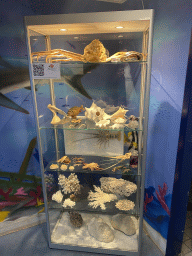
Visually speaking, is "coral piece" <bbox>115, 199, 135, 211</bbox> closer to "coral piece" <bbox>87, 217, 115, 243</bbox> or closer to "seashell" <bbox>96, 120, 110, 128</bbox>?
"coral piece" <bbox>87, 217, 115, 243</bbox>

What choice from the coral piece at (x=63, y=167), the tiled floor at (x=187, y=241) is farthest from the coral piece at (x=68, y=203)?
the tiled floor at (x=187, y=241)

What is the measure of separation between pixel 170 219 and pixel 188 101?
1.27 m

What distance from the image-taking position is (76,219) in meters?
2.54

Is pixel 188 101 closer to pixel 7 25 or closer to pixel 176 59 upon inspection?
pixel 176 59

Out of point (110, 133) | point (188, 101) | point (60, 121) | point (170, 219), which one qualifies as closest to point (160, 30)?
point (188, 101)

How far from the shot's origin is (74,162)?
2.31 m

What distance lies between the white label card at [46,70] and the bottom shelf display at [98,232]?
1786 mm

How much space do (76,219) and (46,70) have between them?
1.88m

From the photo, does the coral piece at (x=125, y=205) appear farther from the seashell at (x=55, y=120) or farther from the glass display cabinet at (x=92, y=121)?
the seashell at (x=55, y=120)

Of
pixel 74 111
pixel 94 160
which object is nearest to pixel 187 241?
pixel 94 160

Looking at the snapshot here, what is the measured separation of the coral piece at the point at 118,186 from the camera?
7.52 ft

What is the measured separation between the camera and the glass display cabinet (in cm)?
181

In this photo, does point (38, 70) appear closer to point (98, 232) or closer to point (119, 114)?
point (119, 114)

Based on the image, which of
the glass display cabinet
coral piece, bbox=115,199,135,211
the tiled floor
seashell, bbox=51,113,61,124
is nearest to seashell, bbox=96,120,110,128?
the glass display cabinet
